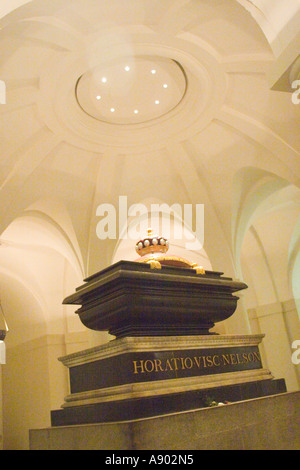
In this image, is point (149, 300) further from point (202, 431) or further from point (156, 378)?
point (202, 431)

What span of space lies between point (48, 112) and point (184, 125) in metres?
2.50

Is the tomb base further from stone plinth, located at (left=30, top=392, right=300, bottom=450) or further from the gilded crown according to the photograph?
the gilded crown

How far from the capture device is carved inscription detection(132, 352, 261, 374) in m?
3.38

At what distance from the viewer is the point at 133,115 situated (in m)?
8.02

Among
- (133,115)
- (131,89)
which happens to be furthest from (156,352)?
(133,115)

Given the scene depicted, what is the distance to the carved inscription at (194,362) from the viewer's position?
3.38 meters

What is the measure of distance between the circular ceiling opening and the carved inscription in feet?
15.5

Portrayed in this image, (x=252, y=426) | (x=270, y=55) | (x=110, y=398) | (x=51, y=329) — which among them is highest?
(x=270, y=55)

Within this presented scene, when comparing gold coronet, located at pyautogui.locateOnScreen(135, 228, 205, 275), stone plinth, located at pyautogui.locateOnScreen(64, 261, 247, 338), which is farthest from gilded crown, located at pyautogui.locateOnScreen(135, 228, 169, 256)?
stone plinth, located at pyautogui.locateOnScreen(64, 261, 247, 338)

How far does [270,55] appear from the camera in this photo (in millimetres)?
6492

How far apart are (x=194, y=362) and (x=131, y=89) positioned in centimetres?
510

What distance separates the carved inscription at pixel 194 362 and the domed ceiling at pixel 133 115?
13.0 feet
